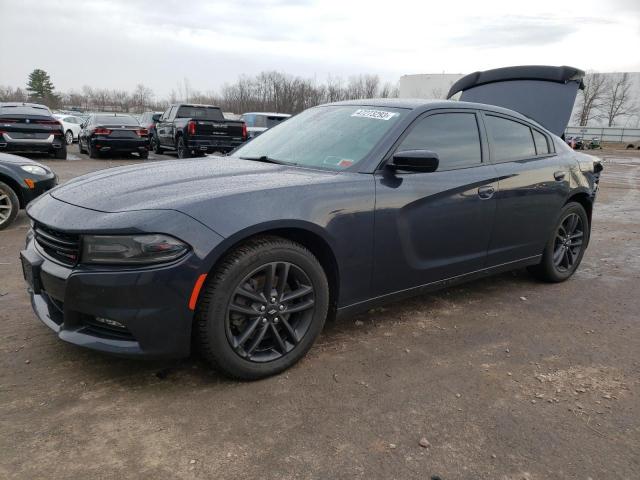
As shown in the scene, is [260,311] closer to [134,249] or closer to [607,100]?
[134,249]

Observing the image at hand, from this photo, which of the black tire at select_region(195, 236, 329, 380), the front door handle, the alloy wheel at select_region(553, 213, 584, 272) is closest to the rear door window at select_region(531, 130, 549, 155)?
the alloy wheel at select_region(553, 213, 584, 272)

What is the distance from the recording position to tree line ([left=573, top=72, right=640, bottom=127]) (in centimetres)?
6619

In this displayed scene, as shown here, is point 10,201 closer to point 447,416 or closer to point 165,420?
point 165,420

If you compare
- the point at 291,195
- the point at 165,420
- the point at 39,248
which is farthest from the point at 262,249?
the point at 39,248

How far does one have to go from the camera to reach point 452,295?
4402mm

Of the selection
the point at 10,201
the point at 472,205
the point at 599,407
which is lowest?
the point at 599,407

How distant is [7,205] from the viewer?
606cm

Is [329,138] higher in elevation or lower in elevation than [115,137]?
higher

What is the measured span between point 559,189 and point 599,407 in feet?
7.54

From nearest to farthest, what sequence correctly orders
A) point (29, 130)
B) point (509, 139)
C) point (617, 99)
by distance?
point (509, 139) → point (29, 130) → point (617, 99)

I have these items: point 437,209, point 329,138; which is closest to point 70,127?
point 329,138

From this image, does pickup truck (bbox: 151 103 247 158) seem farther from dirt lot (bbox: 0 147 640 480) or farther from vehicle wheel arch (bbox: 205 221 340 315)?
vehicle wheel arch (bbox: 205 221 340 315)

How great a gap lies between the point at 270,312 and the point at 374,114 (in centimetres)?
170

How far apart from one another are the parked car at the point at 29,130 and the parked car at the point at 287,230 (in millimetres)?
10462
